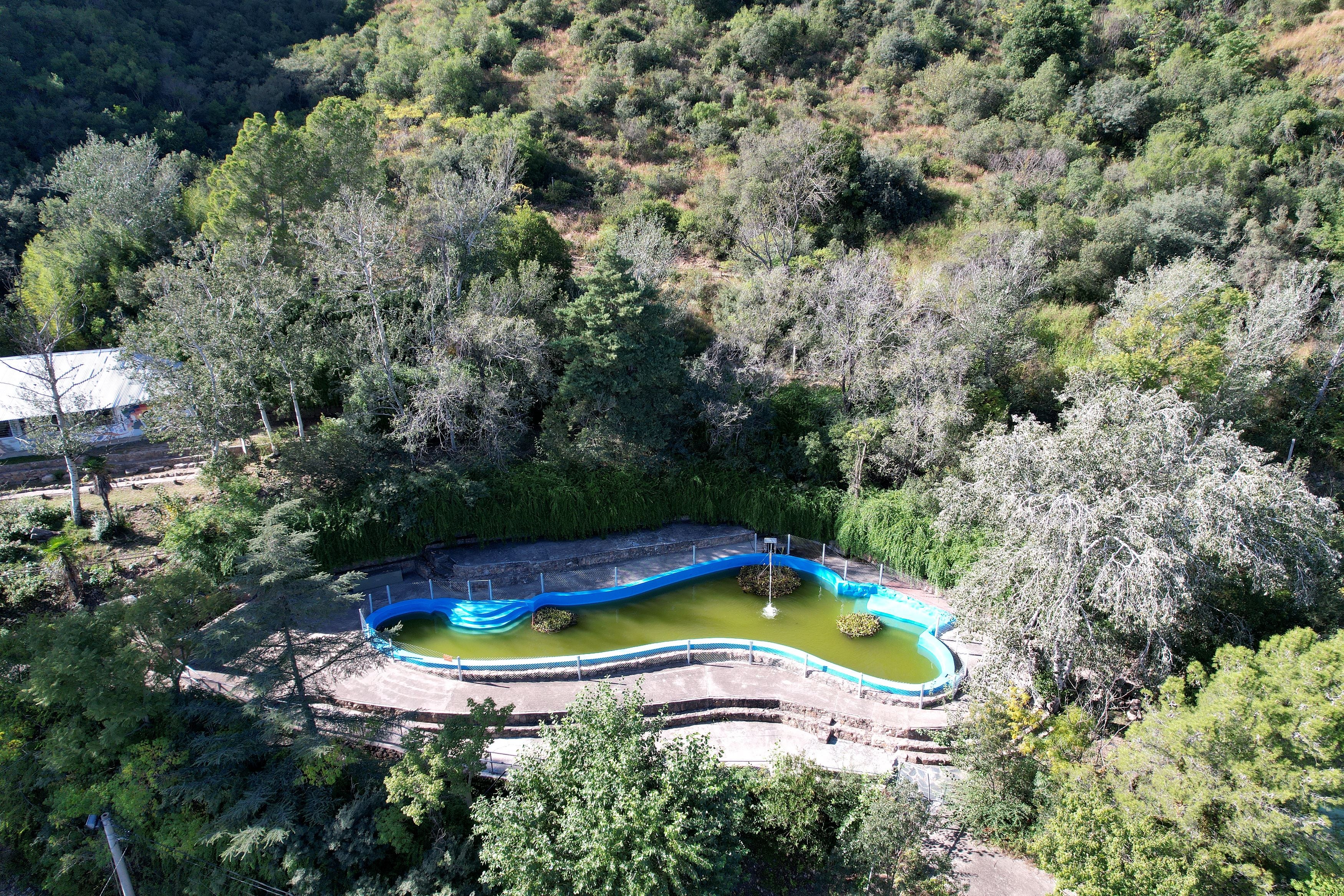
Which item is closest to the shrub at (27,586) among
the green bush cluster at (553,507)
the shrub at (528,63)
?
the green bush cluster at (553,507)

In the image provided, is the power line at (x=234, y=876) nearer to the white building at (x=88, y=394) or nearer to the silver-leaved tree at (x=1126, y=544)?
the silver-leaved tree at (x=1126, y=544)

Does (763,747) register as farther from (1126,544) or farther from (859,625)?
(1126,544)

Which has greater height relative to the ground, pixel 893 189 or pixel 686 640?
pixel 893 189

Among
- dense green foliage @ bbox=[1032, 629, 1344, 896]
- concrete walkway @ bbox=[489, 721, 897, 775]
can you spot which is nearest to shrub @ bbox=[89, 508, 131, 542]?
concrete walkway @ bbox=[489, 721, 897, 775]

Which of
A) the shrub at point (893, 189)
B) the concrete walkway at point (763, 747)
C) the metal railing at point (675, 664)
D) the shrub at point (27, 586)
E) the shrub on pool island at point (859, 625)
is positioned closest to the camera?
the concrete walkway at point (763, 747)

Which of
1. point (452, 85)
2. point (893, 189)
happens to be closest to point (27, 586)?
point (452, 85)
